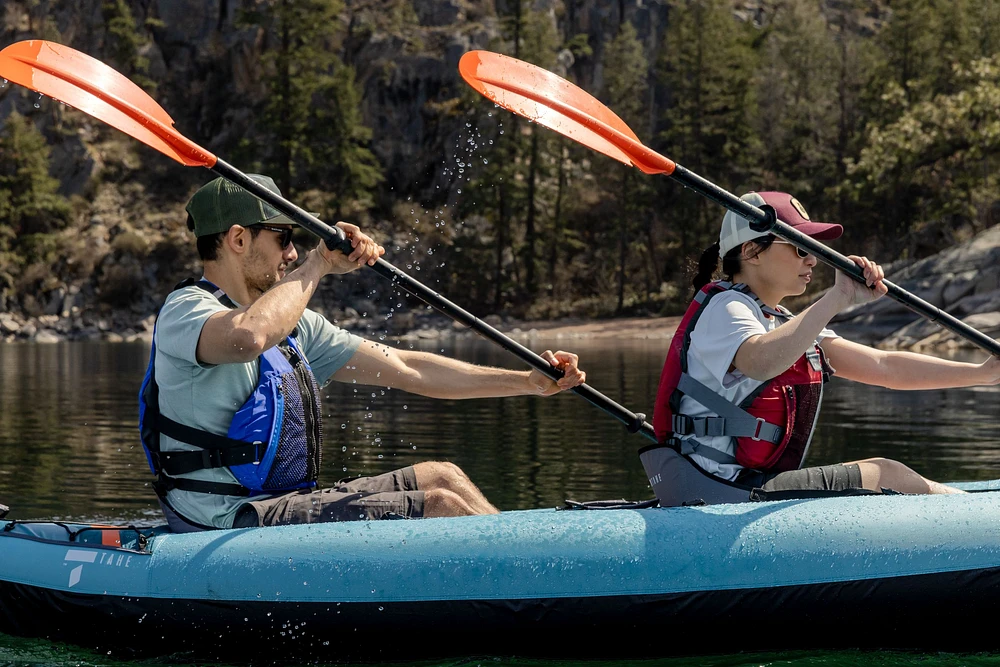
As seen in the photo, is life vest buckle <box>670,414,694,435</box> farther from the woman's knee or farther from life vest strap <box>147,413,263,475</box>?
life vest strap <box>147,413,263,475</box>

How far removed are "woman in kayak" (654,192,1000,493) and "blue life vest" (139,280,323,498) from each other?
1133 mm

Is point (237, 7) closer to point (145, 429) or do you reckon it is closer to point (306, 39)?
point (306, 39)

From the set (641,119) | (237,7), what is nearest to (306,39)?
(237,7)

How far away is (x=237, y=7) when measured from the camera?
4731cm

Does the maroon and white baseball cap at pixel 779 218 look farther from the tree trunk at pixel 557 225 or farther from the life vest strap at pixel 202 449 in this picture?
the tree trunk at pixel 557 225

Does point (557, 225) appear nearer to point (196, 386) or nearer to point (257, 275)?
point (257, 275)

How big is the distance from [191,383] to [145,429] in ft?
0.82

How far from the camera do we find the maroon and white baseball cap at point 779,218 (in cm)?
378

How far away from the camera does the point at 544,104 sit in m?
4.52

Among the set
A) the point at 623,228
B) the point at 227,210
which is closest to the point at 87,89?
the point at 227,210

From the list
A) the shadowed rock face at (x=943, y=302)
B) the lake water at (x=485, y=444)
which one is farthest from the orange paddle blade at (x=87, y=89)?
the shadowed rock face at (x=943, y=302)

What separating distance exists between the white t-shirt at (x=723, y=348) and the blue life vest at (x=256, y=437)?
3.91 feet

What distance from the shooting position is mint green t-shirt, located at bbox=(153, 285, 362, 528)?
3404 mm

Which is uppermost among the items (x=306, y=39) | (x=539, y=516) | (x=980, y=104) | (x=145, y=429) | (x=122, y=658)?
(x=306, y=39)
